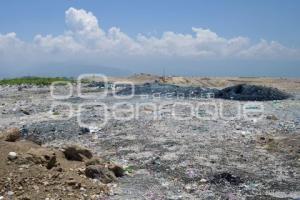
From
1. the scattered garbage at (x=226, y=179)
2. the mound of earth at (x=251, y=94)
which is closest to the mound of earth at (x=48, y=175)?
the scattered garbage at (x=226, y=179)

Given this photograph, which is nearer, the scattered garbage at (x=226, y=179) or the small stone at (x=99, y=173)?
the small stone at (x=99, y=173)

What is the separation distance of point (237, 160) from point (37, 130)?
5.71m

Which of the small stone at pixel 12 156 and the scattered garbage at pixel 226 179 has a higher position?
the small stone at pixel 12 156

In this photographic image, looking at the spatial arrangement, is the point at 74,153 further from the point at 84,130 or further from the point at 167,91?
the point at 167,91

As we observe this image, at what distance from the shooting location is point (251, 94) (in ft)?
72.2

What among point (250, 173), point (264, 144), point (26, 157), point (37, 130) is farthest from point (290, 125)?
point (26, 157)

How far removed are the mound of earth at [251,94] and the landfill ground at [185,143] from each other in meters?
2.69

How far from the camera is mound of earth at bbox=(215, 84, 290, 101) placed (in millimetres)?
21641

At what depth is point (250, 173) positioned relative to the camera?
8.87 meters

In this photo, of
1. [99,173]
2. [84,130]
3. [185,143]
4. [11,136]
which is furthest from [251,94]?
[99,173]

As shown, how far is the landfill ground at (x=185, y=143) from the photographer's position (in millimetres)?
8078

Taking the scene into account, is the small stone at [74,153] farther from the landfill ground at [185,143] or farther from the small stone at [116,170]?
the landfill ground at [185,143]

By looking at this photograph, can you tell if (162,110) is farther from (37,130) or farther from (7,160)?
(7,160)

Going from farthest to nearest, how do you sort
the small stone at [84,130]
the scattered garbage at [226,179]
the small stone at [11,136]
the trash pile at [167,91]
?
the trash pile at [167,91] < the small stone at [84,130] < the small stone at [11,136] < the scattered garbage at [226,179]
